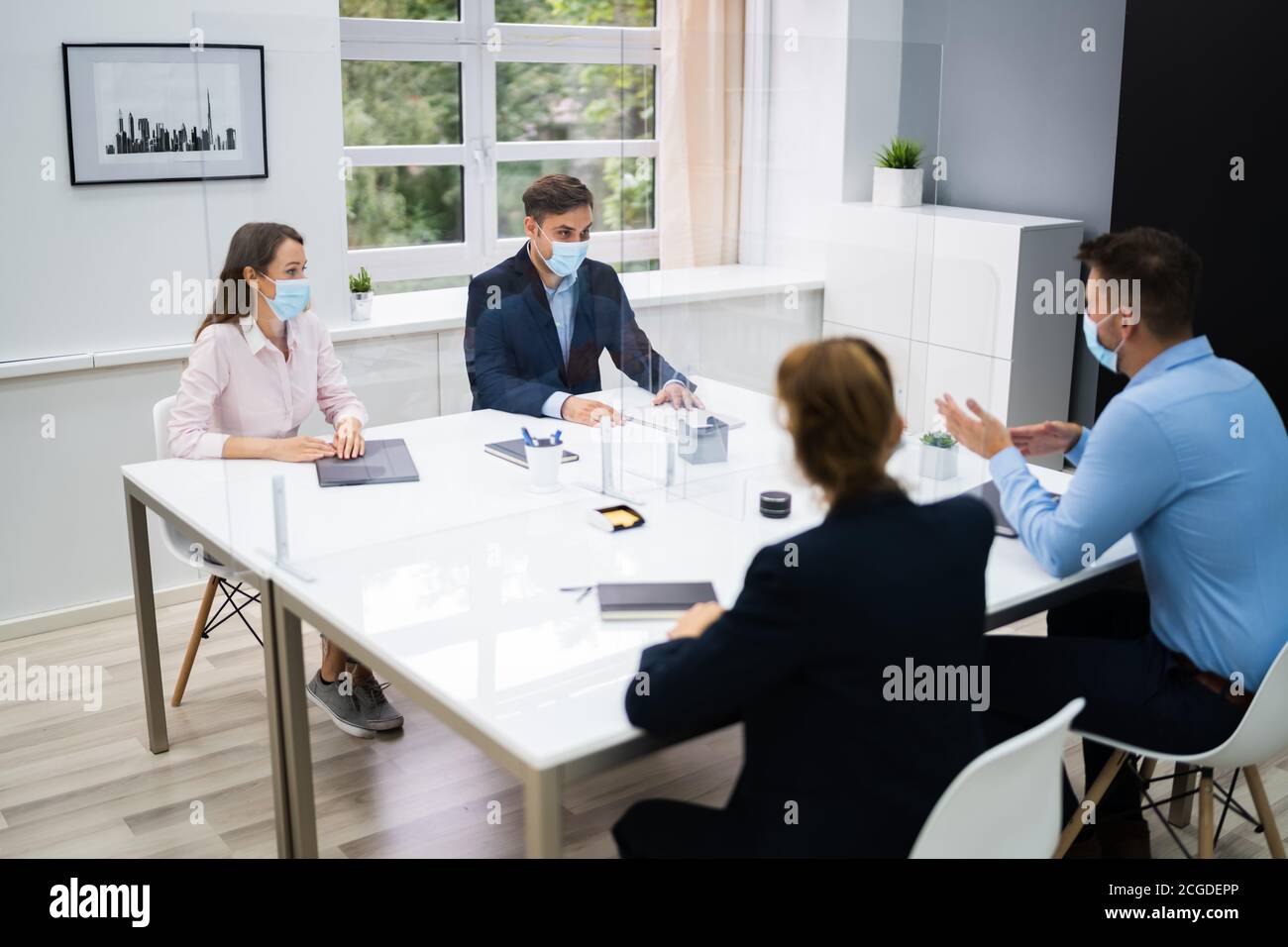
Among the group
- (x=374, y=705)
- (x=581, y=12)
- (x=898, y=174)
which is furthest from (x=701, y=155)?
(x=581, y=12)

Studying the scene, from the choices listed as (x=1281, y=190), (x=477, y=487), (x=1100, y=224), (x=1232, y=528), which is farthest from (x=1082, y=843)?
(x=1100, y=224)

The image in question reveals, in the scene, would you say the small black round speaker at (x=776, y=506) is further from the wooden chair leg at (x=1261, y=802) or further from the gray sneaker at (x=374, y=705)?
the gray sneaker at (x=374, y=705)

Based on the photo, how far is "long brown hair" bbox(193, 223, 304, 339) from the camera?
2.76m

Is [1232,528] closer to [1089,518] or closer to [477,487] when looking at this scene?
[1089,518]

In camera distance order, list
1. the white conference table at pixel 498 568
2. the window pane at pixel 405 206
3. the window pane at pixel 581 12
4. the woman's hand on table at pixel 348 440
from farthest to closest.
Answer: the window pane at pixel 581 12 < the window pane at pixel 405 206 < the woman's hand on table at pixel 348 440 < the white conference table at pixel 498 568

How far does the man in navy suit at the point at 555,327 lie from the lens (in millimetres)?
3076

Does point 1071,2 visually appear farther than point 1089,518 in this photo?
Yes

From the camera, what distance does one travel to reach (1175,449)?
7.23 feet

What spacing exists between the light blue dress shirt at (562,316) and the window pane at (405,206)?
1.05m

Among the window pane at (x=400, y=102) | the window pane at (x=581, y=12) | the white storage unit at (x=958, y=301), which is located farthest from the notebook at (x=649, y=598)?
the window pane at (x=581, y=12)

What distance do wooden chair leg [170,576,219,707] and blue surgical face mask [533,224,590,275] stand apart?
1.18 metres

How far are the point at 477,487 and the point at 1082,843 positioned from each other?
149 centimetres

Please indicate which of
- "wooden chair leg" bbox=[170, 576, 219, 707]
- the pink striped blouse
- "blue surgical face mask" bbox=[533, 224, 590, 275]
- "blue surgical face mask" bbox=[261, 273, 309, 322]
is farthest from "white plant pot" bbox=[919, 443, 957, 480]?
"wooden chair leg" bbox=[170, 576, 219, 707]

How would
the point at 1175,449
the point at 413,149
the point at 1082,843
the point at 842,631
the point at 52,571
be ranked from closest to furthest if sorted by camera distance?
the point at 842,631 < the point at 1175,449 < the point at 1082,843 < the point at 52,571 < the point at 413,149
